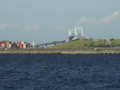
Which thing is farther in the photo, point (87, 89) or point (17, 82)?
point (17, 82)

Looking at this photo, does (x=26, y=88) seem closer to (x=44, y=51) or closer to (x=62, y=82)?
(x=62, y=82)

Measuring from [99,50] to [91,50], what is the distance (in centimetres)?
569

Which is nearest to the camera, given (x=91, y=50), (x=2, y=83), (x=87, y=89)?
(x=87, y=89)

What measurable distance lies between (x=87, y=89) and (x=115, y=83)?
6690mm

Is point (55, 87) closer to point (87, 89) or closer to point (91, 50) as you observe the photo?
point (87, 89)

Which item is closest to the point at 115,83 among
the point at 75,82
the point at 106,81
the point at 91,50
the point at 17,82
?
the point at 106,81

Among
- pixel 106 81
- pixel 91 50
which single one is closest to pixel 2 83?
pixel 106 81

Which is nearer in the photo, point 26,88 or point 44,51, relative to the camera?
point 26,88

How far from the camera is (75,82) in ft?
130

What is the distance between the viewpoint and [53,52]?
193 m

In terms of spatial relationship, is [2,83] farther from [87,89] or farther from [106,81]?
[106,81]

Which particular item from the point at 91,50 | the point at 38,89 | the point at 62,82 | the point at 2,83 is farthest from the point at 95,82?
the point at 91,50

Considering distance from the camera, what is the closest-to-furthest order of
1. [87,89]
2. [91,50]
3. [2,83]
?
1. [87,89]
2. [2,83]
3. [91,50]

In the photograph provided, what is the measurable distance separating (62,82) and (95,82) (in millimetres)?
4944
